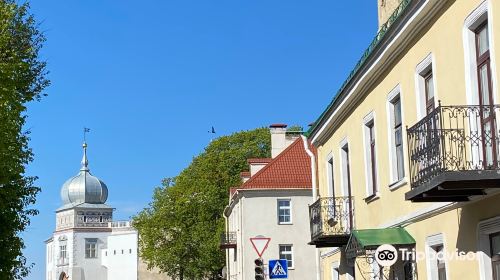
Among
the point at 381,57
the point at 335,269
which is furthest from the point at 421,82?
the point at 335,269

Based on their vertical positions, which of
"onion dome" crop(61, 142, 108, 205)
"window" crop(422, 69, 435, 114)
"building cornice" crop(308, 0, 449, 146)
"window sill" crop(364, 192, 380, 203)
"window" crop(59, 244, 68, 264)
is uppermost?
"onion dome" crop(61, 142, 108, 205)

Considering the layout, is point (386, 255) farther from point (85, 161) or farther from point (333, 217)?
point (85, 161)

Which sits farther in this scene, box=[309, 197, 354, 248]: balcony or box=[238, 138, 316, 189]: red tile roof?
box=[238, 138, 316, 189]: red tile roof

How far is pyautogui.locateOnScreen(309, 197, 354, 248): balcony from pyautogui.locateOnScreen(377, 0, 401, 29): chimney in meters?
4.82

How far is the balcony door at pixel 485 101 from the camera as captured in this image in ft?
35.1

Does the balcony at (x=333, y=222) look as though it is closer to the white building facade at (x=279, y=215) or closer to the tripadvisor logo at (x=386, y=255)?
the tripadvisor logo at (x=386, y=255)

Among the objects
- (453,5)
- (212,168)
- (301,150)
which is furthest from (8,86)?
(212,168)

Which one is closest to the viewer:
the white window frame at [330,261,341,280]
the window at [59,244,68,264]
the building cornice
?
the building cornice

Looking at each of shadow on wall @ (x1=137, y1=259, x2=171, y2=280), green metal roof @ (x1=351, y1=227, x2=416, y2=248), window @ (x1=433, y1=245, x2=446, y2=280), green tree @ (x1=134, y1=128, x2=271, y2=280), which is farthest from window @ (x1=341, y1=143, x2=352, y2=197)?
shadow on wall @ (x1=137, y1=259, x2=171, y2=280)

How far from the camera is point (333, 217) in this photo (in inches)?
817

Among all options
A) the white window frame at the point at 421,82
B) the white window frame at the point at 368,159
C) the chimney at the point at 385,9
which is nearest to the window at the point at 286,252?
the chimney at the point at 385,9

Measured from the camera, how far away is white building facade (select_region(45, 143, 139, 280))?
13162cm

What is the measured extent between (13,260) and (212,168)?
3861 cm

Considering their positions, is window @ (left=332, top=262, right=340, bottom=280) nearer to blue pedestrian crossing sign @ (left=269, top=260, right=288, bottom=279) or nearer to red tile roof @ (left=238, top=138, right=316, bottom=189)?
blue pedestrian crossing sign @ (left=269, top=260, right=288, bottom=279)
